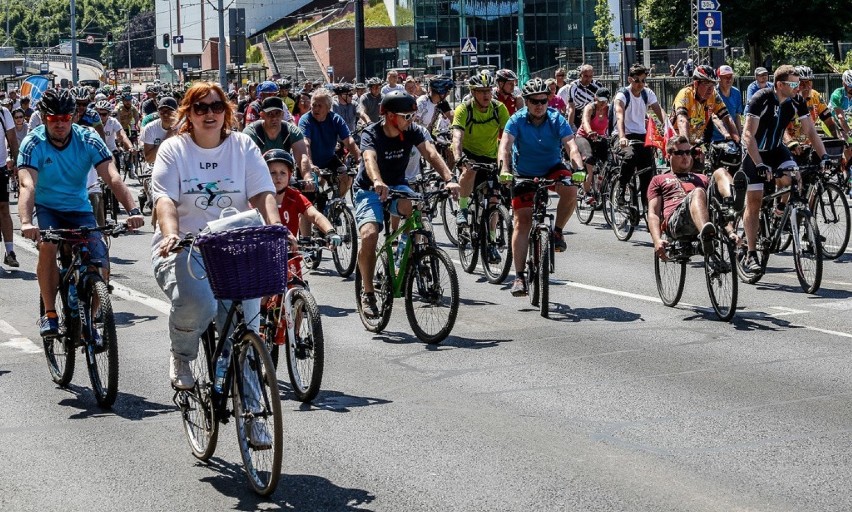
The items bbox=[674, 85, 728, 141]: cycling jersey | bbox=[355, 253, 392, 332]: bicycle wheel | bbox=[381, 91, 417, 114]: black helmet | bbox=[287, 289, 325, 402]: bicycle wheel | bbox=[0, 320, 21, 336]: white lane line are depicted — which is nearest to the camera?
bbox=[287, 289, 325, 402]: bicycle wheel

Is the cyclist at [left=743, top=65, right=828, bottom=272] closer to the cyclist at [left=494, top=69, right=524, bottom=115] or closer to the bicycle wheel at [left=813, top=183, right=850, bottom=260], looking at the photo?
the bicycle wheel at [left=813, top=183, right=850, bottom=260]

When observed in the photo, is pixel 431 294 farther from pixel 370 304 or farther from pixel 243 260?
pixel 243 260

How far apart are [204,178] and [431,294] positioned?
3455 millimetres

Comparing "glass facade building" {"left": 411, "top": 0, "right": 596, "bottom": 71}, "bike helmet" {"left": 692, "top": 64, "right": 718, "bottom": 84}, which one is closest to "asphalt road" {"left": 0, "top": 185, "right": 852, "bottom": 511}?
"bike helmet" {"left": 692, "top": 64, "right": 718, "bottom": 84}

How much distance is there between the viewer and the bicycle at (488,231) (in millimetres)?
13594

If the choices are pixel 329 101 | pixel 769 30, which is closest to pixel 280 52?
pixel 769 30

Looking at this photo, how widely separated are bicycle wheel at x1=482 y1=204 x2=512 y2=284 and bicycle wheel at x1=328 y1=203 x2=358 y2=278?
1.41 m

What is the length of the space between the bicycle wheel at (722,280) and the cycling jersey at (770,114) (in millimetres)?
1982

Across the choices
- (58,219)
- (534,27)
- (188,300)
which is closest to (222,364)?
(188,300)

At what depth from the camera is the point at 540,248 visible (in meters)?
11.7

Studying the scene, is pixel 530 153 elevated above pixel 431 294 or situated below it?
above

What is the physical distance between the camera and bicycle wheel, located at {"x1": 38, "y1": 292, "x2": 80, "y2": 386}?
351 inches

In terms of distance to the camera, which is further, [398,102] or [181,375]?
[398,102]

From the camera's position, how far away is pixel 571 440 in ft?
24.6
